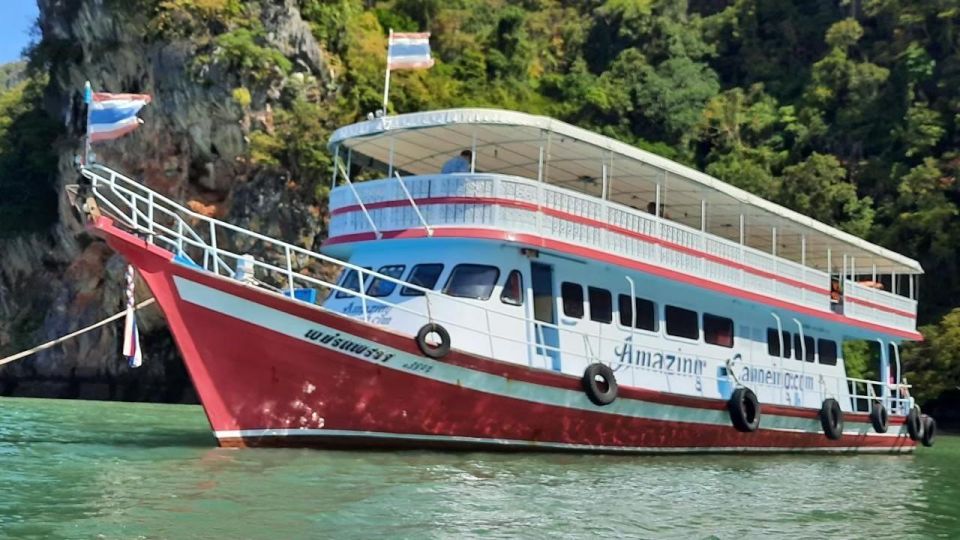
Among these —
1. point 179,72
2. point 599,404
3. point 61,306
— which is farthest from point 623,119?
point 599,404

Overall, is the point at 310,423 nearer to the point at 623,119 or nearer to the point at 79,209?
→ the point at 79,209

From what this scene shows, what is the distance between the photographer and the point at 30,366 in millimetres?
35844

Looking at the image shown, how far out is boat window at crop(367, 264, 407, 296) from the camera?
41.0 feet

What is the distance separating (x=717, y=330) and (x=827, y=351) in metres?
4.16

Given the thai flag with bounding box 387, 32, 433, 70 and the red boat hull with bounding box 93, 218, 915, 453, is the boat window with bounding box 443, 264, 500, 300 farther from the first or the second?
the thai flag with bounding box 387, 32, 433, 70

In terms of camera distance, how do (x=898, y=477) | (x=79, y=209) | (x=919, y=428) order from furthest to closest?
(x=919, y=428) → (x=898, y=477) → (x=79, y=209)

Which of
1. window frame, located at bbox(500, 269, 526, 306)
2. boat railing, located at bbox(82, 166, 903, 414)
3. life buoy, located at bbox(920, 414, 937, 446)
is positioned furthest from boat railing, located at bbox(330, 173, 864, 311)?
life buoy, located at bbox(920, 414, 937, 446)

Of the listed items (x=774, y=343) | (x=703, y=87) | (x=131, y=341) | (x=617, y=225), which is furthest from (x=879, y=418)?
(x=703, y=87)

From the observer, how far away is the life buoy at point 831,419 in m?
16.5

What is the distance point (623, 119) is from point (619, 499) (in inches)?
1315

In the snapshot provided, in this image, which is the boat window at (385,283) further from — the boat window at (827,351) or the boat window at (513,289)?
the boat window at (827,351)

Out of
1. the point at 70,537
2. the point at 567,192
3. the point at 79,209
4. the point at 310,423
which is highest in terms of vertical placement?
the point at 567,192

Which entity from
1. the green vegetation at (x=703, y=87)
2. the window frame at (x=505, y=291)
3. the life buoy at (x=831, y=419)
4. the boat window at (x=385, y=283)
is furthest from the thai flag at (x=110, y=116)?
the green vegetation at (x=703, y=87)

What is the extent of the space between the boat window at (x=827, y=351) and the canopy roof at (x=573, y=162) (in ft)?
5.73
